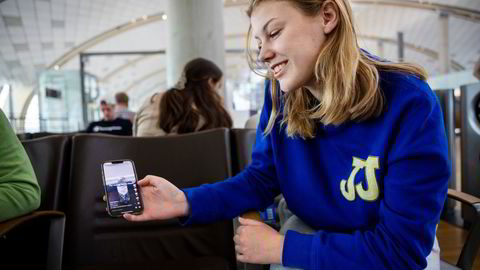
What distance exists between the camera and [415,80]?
0.88 m

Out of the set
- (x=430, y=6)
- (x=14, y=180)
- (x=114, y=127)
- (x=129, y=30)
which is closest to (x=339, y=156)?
(x=14, y=180)

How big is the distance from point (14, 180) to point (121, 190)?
0.44m

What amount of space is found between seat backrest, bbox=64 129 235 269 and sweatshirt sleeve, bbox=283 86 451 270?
89 cm

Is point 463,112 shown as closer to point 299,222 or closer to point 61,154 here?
point 299,222

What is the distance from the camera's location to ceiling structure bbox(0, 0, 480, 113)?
38.1 ft

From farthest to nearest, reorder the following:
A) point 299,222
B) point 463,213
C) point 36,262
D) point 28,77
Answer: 1. point 28,77
2. point 463,213
3. point 36,262
4. point 299,222

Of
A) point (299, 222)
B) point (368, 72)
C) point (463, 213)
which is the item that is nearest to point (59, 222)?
point (299, 222)

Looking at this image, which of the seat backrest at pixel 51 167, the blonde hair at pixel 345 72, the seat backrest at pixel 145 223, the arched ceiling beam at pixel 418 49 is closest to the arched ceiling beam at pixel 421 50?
the arched ceiling beam at pixel 418 49

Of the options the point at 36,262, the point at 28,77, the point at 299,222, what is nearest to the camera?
the point at 299,222

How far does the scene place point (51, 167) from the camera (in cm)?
162

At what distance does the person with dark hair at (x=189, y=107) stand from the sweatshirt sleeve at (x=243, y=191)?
128 cm

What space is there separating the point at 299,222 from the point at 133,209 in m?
0.46

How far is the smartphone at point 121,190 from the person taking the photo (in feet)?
3.44

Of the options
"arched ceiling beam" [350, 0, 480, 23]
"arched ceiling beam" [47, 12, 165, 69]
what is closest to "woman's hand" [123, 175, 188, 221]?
"arched ceiling beam" [350, 0, 480, 23]
